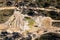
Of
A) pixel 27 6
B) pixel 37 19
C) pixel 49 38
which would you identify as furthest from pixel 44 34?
pixel 27 6

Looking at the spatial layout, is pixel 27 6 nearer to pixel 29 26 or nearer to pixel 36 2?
pixel 36 2

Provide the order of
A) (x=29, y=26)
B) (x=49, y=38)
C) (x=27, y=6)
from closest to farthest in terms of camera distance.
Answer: (x=49, y=38), (x=29, y=26), (x=27, y=6)

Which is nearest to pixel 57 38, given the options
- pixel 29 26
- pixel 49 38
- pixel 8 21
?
pixel 49 38

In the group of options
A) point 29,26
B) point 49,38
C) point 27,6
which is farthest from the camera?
point 27,6

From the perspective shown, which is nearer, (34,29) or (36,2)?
(34,29)

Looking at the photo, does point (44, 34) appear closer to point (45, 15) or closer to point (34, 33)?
point (34, 33)

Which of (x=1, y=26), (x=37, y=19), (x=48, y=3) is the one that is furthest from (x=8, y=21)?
(x=48, y=3)

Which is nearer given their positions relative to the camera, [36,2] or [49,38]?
[49,38]

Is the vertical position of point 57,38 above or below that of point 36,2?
below

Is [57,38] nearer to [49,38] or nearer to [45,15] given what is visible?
[49,38]
